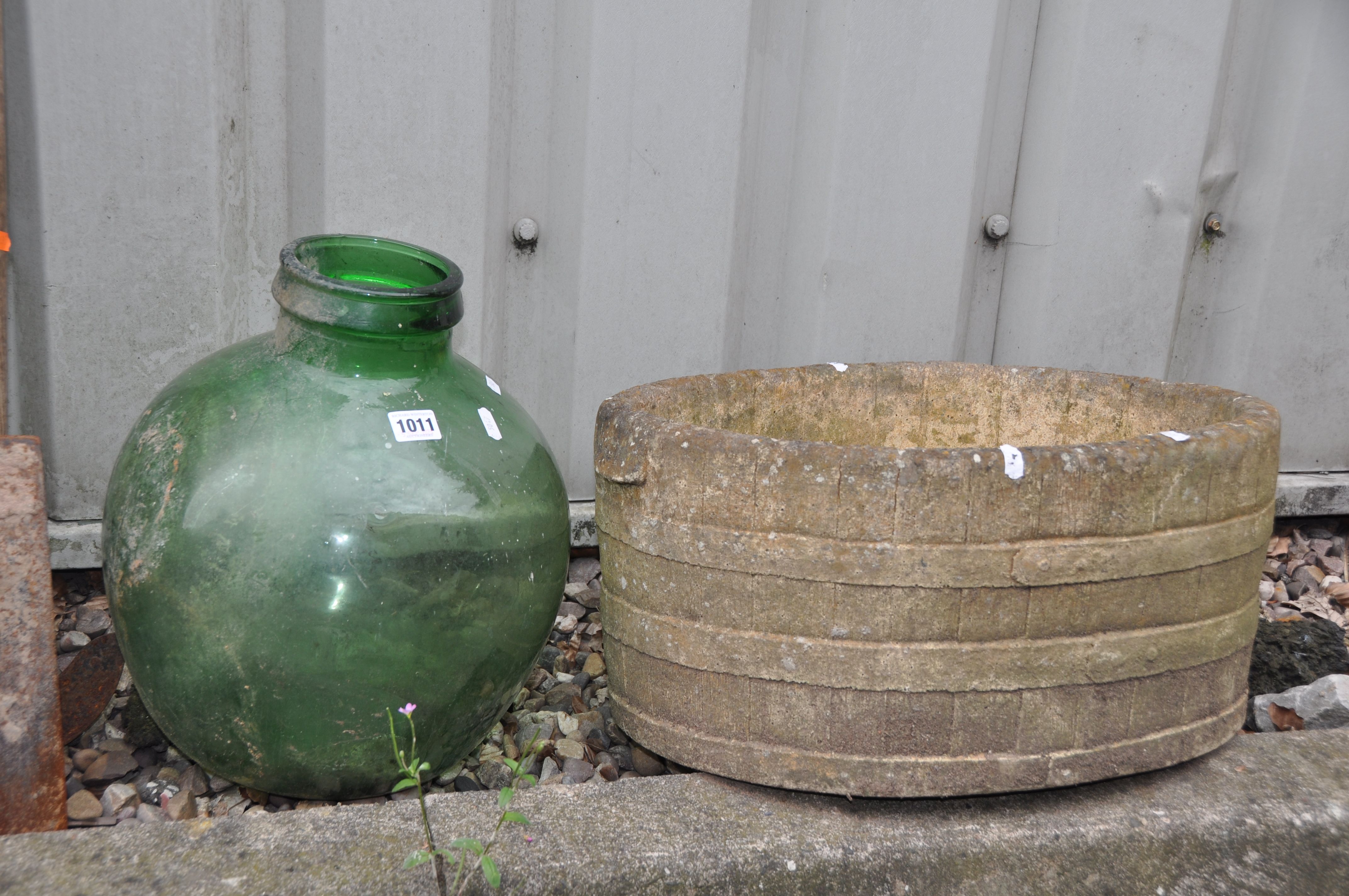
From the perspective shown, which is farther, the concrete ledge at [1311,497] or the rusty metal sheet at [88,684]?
the concrete ledge at [1311,497]

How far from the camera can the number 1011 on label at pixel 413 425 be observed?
5.36ft

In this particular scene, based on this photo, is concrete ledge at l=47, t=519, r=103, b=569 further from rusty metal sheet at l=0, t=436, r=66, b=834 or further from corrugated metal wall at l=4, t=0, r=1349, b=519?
rusty metal sheet at l=0, t=436, r=66, b=834

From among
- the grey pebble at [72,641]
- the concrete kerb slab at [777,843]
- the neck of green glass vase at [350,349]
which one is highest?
the neck of green glass vase at [350,349]

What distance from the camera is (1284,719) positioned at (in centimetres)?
215

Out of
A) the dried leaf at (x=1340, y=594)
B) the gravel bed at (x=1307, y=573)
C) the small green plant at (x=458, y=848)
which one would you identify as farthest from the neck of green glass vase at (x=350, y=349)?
the dried leaf at (x=1340, y=594)

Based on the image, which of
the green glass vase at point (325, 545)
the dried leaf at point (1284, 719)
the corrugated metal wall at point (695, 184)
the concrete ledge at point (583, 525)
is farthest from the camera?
the concrete ledge at point (583, 525)

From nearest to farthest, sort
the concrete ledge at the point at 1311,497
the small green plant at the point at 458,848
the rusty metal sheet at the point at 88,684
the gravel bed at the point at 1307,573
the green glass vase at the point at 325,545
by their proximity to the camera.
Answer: the small green plant at the point at 458,848 < the green glass vase at the point at 325,545 < the rusty metal sheet at the point at 88,684 < the gravel bed at the point at 1307,573 < the concrete ledge at the point at 1311,497

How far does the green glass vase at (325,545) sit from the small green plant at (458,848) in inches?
4.9

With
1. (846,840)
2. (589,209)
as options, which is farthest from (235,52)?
(846,840)

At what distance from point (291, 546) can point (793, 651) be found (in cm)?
77

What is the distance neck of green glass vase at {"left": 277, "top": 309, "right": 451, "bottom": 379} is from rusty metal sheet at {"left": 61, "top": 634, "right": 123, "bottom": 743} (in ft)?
2.28

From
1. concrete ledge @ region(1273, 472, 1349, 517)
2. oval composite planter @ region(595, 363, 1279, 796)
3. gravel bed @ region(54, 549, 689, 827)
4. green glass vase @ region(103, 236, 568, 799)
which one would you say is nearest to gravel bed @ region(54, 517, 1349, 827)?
gravel bed @ region(54, 549, 689, 827)

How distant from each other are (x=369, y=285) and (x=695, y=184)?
3.83 ft

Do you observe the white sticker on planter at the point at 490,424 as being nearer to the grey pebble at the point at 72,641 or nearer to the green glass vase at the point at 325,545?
the green glass vase at the point at 325,545
